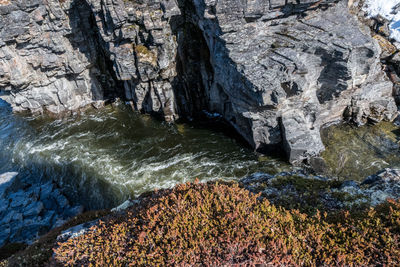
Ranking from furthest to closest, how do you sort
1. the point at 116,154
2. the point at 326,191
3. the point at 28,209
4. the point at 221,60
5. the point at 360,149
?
the point at 116,154
the point at 221,60
the point at 360,149
the point at 28,209
the point at 326,191

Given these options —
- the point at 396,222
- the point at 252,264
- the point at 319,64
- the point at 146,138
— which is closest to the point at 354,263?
the point at 396,222

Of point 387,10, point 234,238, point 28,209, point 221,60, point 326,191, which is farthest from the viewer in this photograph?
point 387,10

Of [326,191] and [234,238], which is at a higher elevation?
[234,238]

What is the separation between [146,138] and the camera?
29.4 m

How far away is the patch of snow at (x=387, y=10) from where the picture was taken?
30942mm

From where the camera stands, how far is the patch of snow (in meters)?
30.9

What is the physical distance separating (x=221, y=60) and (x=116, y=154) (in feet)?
49.4

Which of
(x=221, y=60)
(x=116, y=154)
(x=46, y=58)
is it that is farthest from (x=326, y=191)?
(x=46, y=58)

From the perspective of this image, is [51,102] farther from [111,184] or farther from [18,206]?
[111,184]

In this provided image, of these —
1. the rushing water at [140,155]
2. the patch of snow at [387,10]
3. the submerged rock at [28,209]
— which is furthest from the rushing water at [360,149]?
the submerged rock at [28,209]

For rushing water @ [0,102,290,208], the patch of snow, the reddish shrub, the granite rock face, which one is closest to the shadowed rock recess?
the granite rock face

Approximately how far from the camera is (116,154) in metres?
27.1

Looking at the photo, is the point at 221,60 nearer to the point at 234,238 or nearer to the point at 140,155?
the point at 140,155

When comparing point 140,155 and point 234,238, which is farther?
point 140,155
